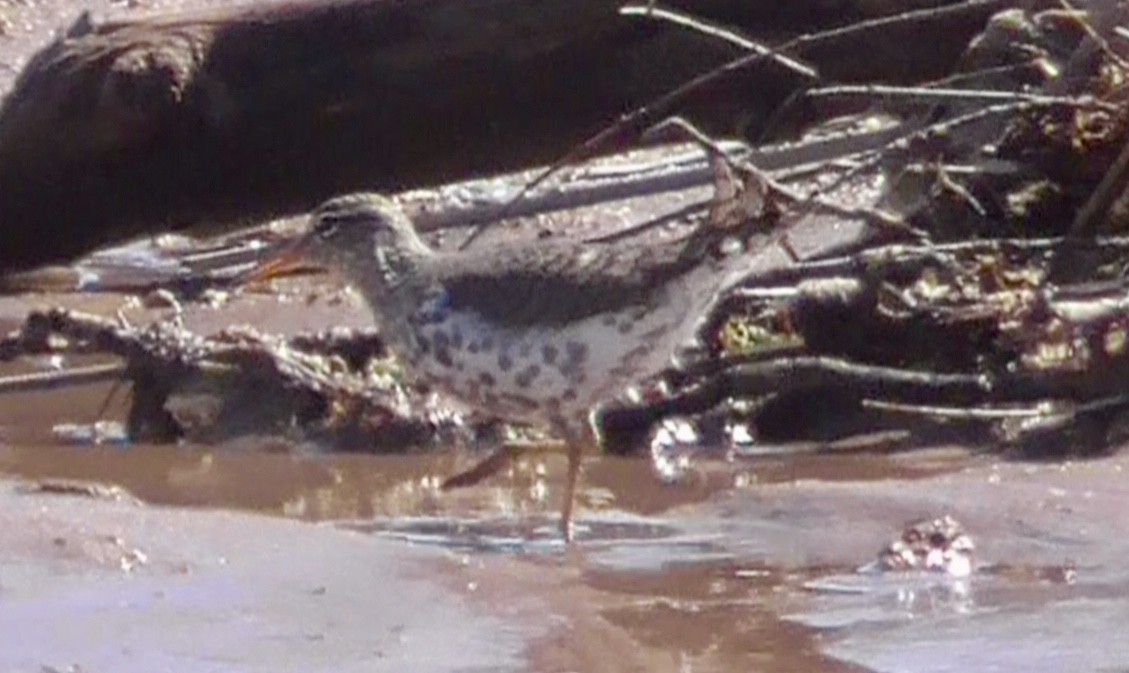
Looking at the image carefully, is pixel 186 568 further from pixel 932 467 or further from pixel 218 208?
pixel 218 208

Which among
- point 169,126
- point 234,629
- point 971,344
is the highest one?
point 169,126

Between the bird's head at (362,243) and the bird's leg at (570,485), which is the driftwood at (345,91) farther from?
the bird's leg at (570,485)

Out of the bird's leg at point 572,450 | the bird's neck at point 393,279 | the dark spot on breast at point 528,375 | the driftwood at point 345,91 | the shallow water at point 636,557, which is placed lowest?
the shallow water at point 636,557

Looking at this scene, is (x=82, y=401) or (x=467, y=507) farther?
(x=82, y=401)

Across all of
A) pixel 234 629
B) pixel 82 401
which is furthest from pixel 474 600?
pixel 82 401

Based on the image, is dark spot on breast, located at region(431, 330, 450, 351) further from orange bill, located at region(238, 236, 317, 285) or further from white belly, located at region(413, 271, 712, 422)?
orange bill, located at region(238, 236, 317, 285)

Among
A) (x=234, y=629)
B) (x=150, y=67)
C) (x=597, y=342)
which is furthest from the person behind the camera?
(x=150, y=67)

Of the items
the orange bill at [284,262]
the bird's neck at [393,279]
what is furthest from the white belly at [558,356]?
the orange bill at [284,262]

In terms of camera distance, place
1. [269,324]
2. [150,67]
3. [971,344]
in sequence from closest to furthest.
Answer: [971,344]
[150,67]
[269,324]
